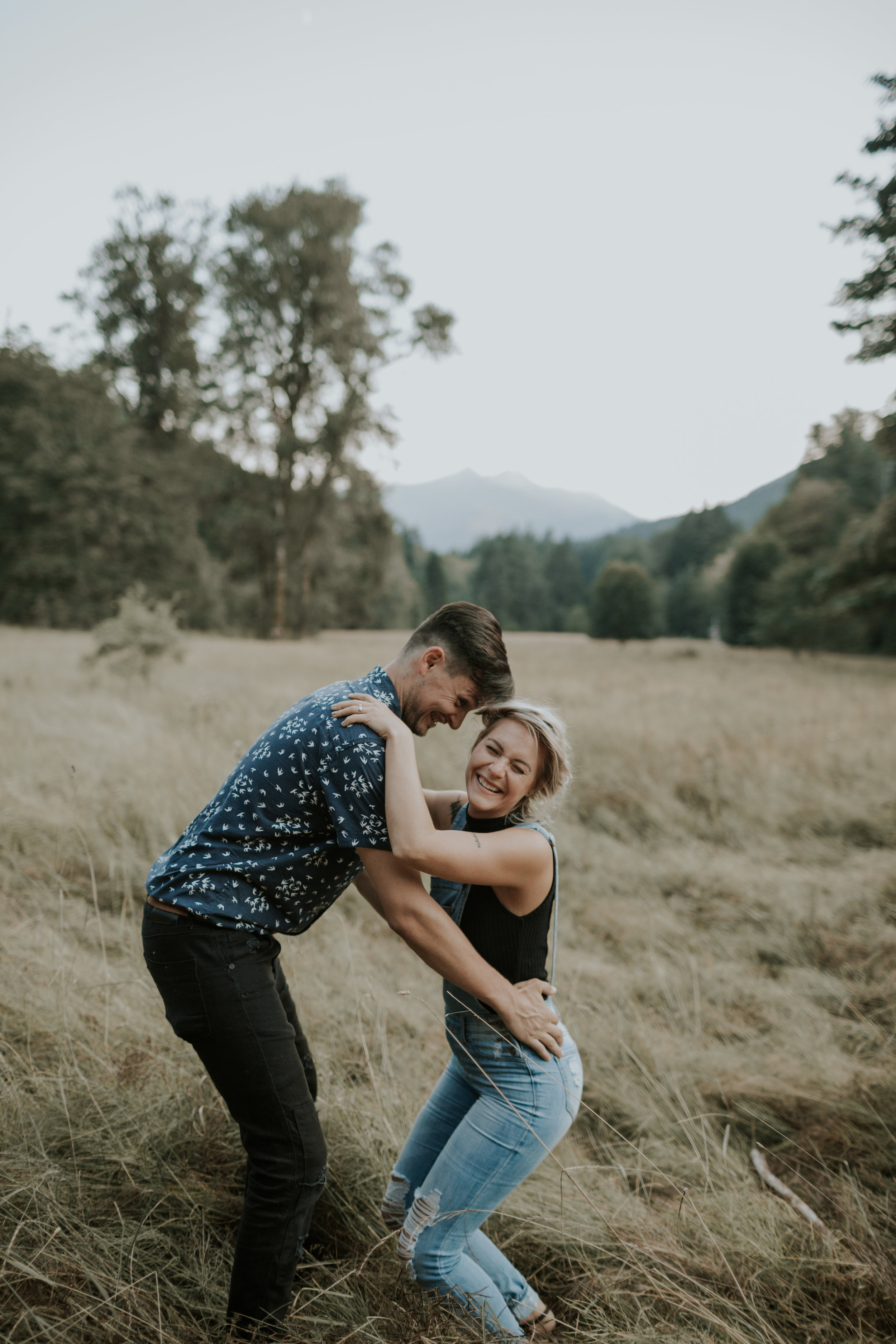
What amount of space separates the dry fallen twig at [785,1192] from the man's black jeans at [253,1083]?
5.30 feet

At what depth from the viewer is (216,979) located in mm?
1743

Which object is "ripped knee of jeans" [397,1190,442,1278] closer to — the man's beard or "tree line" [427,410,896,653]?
the man's beard

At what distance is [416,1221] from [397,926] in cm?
77

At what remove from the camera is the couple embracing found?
5.72 ft

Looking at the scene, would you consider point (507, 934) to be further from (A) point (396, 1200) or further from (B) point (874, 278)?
(B) point (874, 278)

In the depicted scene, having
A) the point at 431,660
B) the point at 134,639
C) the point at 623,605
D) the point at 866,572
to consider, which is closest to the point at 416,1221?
the point at 431,660

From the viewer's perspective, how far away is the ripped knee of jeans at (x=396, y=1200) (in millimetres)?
2104

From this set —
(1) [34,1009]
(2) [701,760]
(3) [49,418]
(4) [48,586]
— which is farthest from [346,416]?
(1) [34,1009]

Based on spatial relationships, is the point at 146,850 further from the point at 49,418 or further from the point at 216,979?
the point at 49,418

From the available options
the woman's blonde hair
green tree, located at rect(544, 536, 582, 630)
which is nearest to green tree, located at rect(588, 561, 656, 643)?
green tree, located at rect(544, 536, 582, 630)

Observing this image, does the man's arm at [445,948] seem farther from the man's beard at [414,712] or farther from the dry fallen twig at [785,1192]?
the dry fallen twig at [785,1192]

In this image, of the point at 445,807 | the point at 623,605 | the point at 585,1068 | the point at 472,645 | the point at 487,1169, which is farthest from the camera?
the point at 623,605

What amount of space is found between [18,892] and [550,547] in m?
89.6

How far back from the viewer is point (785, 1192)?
2637 mm
